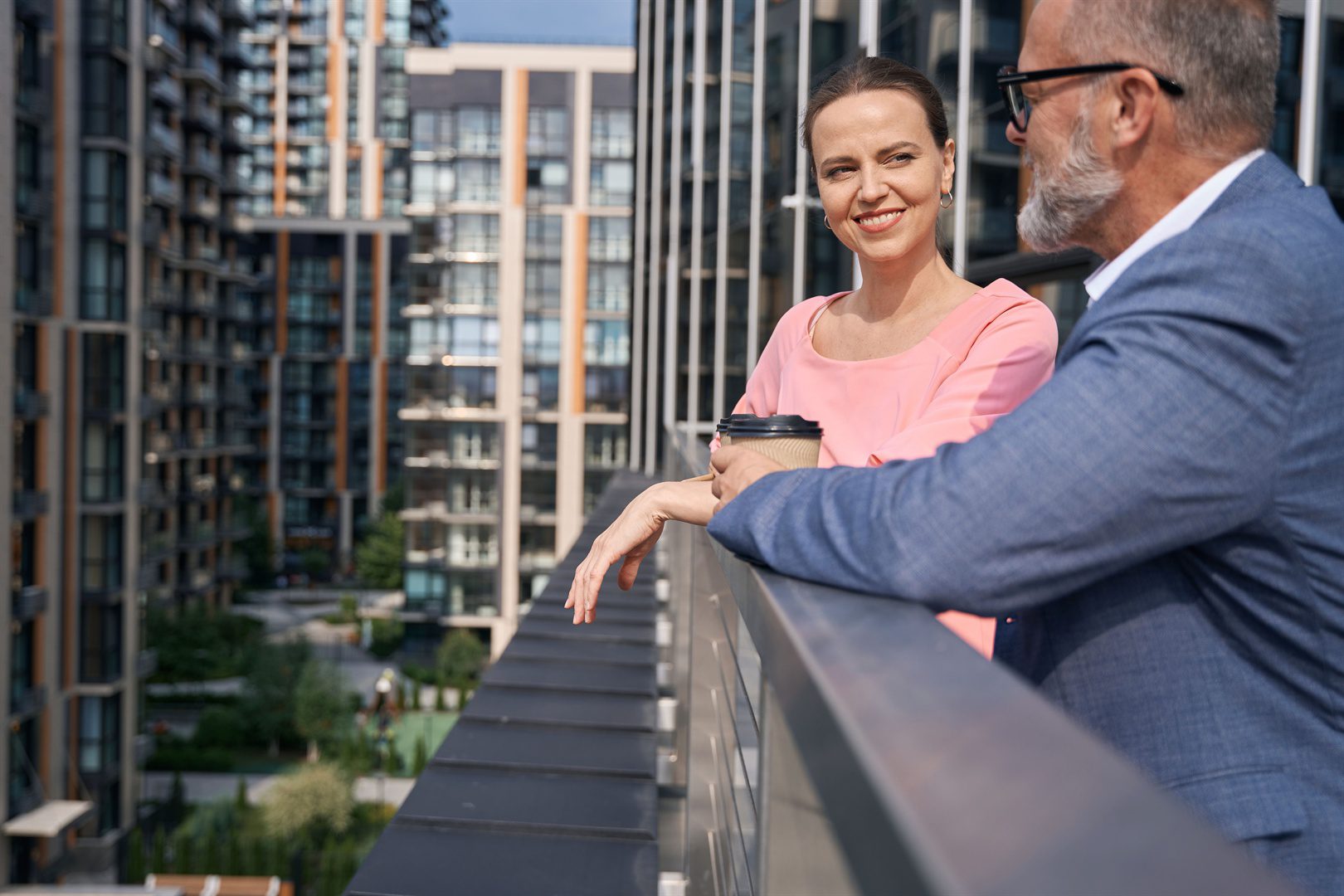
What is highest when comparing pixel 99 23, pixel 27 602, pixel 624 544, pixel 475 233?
pixel 99 23

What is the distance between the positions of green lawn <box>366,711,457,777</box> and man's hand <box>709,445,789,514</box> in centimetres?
2513

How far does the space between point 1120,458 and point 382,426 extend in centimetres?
5505

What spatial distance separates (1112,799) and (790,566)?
0.56 meters

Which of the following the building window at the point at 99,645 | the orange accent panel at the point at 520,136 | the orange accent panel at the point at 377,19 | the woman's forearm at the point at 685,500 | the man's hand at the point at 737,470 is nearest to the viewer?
the man's hand at the point at 737,470

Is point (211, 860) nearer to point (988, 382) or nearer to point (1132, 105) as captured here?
point (988, 382)

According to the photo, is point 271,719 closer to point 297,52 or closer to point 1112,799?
point 1112,799

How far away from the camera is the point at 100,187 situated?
24.1m

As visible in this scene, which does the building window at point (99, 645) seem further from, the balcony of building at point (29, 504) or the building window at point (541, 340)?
the building window at point (541, 340)

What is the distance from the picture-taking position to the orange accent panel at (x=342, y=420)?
53.2 metres

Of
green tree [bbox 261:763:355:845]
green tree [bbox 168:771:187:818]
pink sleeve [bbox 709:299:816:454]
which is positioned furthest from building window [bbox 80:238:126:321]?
pink sleeve [bbox 709:299:816:454]

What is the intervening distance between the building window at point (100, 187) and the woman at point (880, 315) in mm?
25151

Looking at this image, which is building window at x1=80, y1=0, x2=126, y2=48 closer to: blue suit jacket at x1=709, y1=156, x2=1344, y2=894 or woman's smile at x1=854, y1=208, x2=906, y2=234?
→ woman's smile at x1=854, y1=208, x2=906, y2=234

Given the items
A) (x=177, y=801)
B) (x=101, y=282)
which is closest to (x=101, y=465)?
(x=101, y=282)

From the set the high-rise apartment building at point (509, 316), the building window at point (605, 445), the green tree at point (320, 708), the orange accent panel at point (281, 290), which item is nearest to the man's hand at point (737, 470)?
the green tree at point (320, 708)
